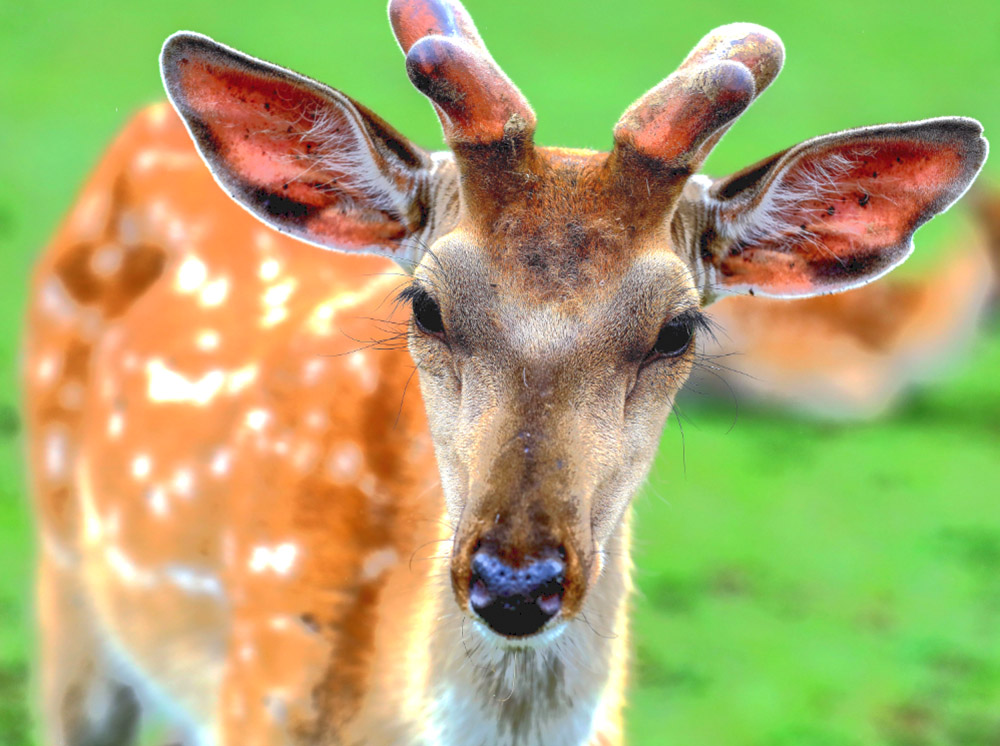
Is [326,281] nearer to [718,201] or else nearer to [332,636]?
[332,636]

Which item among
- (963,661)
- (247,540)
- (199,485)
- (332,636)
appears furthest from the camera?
(963,661)

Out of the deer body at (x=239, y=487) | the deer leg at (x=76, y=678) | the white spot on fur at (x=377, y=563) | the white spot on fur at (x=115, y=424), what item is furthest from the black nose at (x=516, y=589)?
the deer leg at (x=76, y=678)

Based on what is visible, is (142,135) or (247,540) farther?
(142,135)

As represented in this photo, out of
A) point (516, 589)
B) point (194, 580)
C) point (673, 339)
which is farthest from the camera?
point (194, 580)

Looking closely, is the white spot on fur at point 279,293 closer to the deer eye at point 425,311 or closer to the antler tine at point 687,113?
the deer eye at point 425,311

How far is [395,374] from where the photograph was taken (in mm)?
3174

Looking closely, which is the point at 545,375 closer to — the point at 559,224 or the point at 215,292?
the point at 559,224

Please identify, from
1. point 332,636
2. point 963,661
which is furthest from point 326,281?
point 963,661

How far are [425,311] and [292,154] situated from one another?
44cm

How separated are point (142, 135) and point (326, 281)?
0.70m

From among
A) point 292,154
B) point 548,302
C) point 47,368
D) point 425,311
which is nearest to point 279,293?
point 47,368

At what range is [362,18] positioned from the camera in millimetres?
11469

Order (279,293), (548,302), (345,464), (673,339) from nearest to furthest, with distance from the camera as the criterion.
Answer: (548,302), (673,339), (345,464), (279,293)

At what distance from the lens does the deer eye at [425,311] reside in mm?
2373
